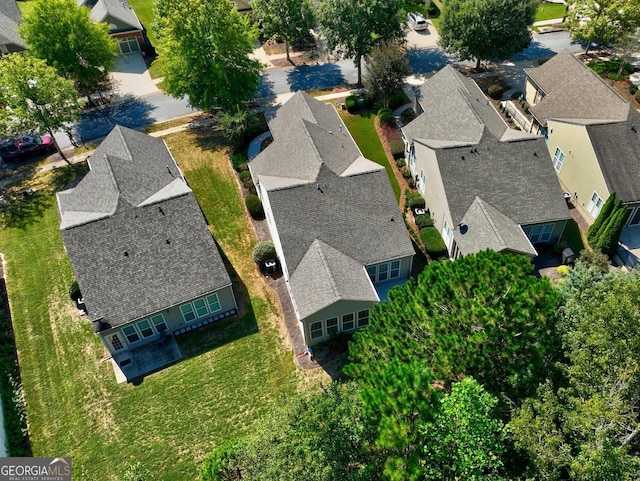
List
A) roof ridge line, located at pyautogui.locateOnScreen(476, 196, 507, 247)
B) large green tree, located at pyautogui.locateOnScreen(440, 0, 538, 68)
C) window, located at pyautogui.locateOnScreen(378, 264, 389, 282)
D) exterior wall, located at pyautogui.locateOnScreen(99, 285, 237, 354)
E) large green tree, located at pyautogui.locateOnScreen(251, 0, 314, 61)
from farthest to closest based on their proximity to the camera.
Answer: large green tree, located at pyautogui.locateOnScreen(251, 0, 314, 61) → large green tree, located at pyautogui.locateOnScreen(440, 0, 538, 68) → window, located at pyautogui.locateOnScreen(378, 264, 389, 282) → roof ridge line, located at pyautogui.locateOnScreen(476, 196, 507, 247) → exterior wall, located at pyautogui.locateOnScreen(99, 285, 237, 354)

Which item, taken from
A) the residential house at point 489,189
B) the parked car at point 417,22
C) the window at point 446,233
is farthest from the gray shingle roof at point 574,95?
the parked car at point 417,22

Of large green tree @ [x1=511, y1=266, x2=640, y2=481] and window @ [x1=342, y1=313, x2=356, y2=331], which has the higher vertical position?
large green tree @ [x1=511, y1=266, x2=640, y2=481]

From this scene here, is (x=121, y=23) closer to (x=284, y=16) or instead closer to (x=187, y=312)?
(x=284, y=16)

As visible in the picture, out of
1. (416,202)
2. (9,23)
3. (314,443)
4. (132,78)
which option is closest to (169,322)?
(314,443)

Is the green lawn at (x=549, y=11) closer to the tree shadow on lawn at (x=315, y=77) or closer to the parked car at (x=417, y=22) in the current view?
the parked car at (x=417, y=22)

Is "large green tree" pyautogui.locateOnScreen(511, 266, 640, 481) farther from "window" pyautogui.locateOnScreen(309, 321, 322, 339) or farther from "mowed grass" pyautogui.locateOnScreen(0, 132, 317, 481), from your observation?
"mowed grass" pyautogui.locateOnScreen(0, 132, 317, 481)

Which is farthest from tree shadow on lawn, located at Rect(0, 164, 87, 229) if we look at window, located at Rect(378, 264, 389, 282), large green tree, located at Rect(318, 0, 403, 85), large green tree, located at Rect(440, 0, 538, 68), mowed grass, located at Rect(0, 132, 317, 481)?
large green tree, located at Rect(440, 0, 538, 68)
